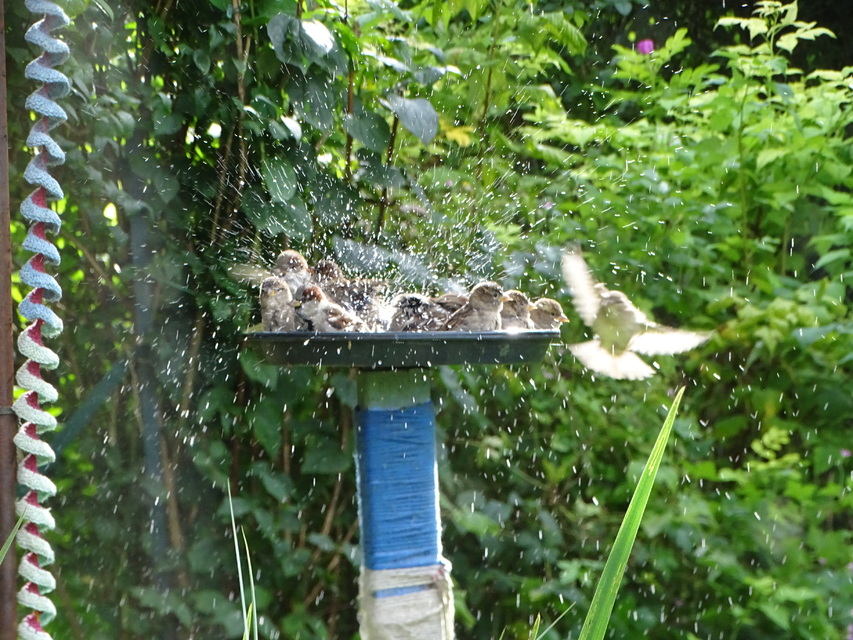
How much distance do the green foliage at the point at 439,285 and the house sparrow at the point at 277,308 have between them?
59 centimetres

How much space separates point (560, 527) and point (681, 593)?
383 mm

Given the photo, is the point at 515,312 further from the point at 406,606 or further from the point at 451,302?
the point at 406,606

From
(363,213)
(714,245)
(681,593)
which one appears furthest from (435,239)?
(681,593)

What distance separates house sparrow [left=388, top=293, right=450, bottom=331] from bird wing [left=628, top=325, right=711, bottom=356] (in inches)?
14.8

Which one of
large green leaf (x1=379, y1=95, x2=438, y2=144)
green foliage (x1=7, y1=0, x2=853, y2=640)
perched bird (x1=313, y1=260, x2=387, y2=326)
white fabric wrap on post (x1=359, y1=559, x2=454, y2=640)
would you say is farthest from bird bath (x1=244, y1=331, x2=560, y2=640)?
large green leaf (x1=379, y1=95, x2=438, y2=144)

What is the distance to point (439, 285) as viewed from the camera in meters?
1.88

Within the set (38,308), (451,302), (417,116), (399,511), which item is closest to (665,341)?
(451,302)

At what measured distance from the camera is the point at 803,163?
247 centimetres

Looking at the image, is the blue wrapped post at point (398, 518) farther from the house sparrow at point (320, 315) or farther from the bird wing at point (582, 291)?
the bird wing at point (582, 291)

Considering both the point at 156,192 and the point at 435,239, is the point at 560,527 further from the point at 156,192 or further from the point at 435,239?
the point at 156,192

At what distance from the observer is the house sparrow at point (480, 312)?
1.24m

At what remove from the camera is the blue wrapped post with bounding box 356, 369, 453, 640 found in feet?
4.58

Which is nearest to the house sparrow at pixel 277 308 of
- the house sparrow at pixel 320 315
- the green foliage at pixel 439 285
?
the house sparrow at pixel 320 315

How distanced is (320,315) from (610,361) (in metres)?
0.59
